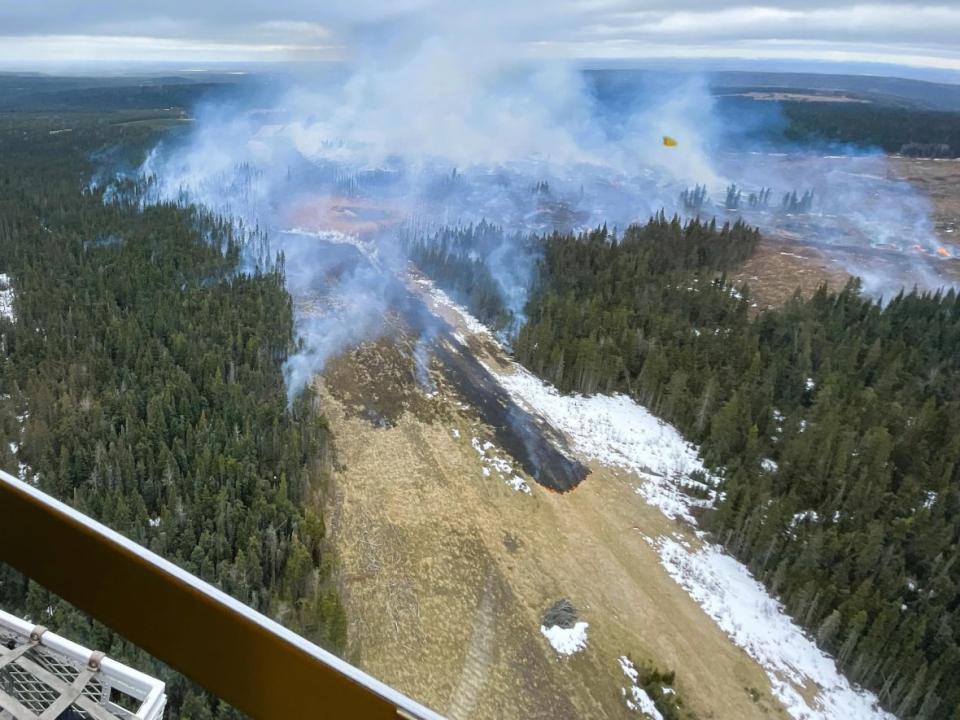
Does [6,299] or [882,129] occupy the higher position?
[882,129]

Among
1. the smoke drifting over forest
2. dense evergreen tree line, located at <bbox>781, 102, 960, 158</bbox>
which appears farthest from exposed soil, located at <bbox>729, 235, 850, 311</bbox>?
dense evergreen tree line, located at <bbox>781, 102, 960, 158</bbox>

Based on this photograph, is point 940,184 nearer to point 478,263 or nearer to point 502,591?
point 478,263

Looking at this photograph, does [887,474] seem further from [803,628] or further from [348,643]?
[348,643]

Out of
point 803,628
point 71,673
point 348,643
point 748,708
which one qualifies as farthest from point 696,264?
point 71,673

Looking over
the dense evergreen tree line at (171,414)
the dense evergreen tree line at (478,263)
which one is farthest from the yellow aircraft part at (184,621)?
the dense evergreen tree line at (478,263)

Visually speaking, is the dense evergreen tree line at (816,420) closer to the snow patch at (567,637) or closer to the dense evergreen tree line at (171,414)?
the snow patch at (567,637)

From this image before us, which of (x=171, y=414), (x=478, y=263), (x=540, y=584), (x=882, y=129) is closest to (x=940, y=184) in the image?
(x=882, y=129)
